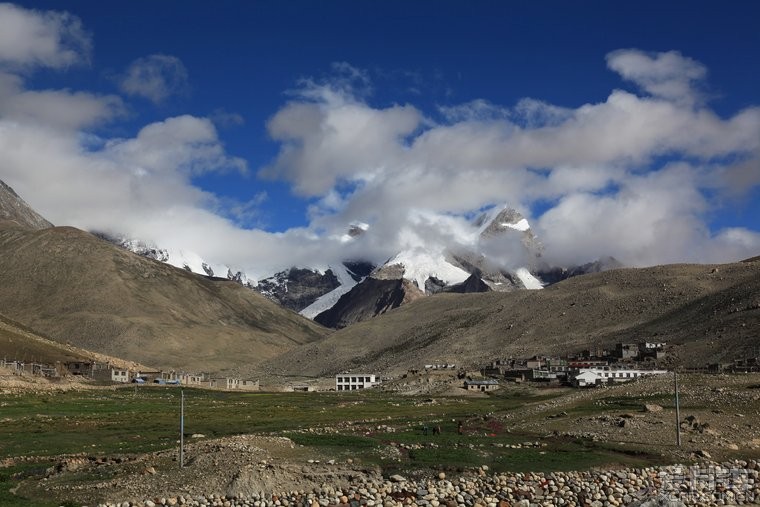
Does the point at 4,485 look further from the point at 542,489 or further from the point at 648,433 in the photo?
the point at 648,433

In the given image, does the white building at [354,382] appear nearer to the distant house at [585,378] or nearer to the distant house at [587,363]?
the distant house at [587,363]

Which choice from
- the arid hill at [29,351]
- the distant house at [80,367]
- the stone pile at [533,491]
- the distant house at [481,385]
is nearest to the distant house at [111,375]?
the distant house at [80,367]

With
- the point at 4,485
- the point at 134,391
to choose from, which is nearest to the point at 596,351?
the point at 134,391

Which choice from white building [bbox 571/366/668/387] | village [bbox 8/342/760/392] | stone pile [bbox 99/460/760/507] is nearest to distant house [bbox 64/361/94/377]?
village [bbox 8/342/760/392]

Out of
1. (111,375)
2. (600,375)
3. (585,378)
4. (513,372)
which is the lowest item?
(585,378)

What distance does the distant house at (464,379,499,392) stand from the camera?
5349 inches

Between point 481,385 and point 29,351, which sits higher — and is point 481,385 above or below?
below

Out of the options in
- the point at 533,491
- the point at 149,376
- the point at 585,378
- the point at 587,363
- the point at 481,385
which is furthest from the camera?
the point at 149,376

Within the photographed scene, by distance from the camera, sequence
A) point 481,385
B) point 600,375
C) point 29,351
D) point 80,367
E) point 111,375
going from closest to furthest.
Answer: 1. point 600,375
2. point 481,385
3. point 111,375
4. point 80,367
5. point 29,351

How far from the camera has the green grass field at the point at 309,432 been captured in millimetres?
48906

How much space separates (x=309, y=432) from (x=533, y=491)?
23.0 metres

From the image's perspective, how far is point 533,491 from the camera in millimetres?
43031

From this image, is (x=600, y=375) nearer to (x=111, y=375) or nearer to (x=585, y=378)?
(x=585, y=378)

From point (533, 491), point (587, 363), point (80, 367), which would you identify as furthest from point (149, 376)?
point (533, 491)
